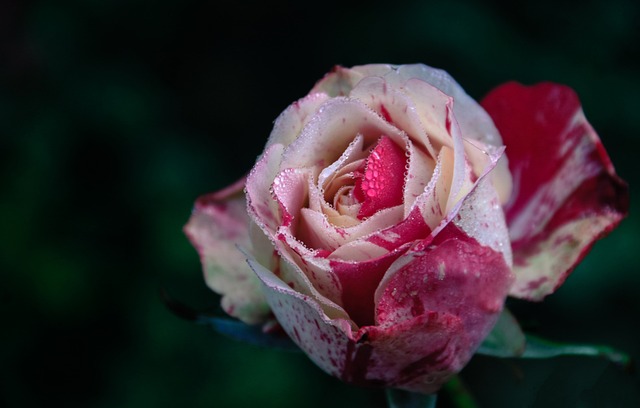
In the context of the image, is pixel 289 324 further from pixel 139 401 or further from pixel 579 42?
pixel 579 42

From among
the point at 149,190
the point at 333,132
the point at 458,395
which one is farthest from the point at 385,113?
the point at 149,190

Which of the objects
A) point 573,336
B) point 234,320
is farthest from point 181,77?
point 234,320

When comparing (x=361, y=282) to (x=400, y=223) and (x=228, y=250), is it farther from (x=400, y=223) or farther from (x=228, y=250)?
(x=228, y=250)

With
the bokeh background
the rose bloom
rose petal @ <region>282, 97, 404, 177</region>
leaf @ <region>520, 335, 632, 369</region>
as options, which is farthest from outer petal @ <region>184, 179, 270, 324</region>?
the bokeh background

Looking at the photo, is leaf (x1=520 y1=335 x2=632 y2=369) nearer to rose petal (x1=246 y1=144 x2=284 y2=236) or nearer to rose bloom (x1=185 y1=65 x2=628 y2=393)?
rose bloom (x1=185 y1=65 x2=628 y2=393)

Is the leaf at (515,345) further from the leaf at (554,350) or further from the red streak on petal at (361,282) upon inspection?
the red streak on petal at (361,282)

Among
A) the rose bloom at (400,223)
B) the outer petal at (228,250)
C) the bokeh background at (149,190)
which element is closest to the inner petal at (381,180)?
the rose bloom at (400,223)
